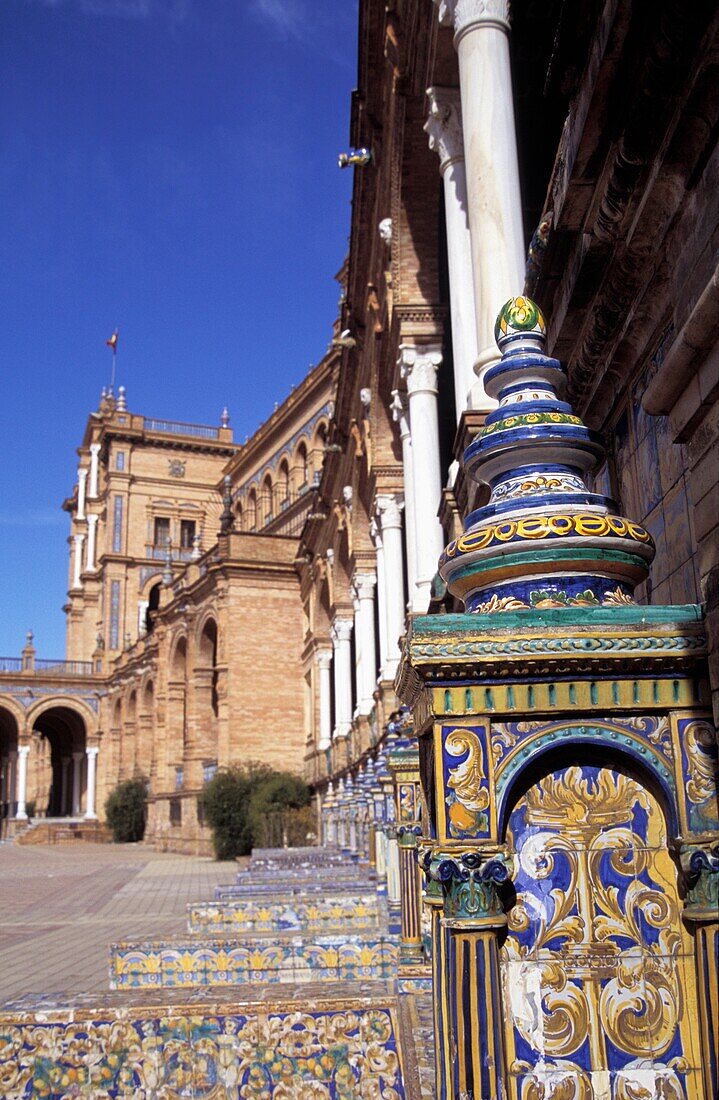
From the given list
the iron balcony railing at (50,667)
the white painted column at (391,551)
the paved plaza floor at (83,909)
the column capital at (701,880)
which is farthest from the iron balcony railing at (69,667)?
the column capital at (701,880)

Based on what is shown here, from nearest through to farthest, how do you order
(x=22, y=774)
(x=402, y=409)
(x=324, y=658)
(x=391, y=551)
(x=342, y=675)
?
(x=402, y=409) < (x=391, y=551) < (x=342, y=675) < (x=324, y=658) < (x=22, y=774)

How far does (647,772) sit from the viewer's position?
226 cm

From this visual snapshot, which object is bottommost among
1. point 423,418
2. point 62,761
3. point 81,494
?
point 62,761

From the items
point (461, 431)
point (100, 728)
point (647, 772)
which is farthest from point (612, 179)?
point (100, 728)

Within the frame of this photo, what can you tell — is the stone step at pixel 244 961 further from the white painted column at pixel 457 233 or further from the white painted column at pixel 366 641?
the white painted column at pixel 366 641

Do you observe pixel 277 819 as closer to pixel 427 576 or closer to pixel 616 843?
pixel 427 576

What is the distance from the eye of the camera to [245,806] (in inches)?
1100

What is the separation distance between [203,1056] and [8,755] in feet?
182

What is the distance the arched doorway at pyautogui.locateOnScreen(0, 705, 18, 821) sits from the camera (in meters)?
53.0

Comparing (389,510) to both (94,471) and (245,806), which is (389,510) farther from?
(94,471)

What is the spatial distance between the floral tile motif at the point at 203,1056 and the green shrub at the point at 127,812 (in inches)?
1521

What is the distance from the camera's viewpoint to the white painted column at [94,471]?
→ 2435 inches

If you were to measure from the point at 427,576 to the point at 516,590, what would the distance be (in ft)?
33.3

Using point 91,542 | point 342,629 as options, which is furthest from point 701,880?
point 91,542
